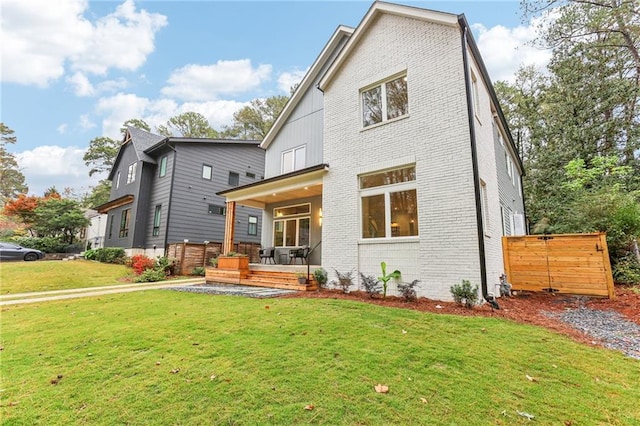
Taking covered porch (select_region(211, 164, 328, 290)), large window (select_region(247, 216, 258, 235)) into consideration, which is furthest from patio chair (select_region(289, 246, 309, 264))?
large window (select_region(247, 216, 258, 235))

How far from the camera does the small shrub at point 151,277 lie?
→ 39.7ft

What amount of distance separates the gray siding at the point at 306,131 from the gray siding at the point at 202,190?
6191 millimetres

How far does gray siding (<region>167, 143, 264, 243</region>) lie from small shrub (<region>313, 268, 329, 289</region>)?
1109 cm

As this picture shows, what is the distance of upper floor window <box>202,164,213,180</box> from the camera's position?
17.5 meters

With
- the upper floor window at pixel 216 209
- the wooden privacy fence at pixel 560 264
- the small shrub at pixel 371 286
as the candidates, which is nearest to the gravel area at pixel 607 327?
the wooden privacy fence at pixel 560 264

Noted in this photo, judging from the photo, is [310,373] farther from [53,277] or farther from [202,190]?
[202,190]

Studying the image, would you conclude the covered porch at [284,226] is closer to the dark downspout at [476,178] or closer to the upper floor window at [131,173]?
the dark downspout at [476,178]

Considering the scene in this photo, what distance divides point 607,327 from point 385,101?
23.3 feet

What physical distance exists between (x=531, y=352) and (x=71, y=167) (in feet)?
190

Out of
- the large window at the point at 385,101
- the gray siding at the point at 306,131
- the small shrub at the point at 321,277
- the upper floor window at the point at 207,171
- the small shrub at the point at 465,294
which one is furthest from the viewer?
the upper floor window at the point at 207,171

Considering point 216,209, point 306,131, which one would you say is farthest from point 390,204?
point 216,209

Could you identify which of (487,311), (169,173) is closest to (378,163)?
(487,311)

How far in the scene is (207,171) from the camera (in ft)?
57.9

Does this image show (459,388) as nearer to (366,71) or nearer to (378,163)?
(378,163)
